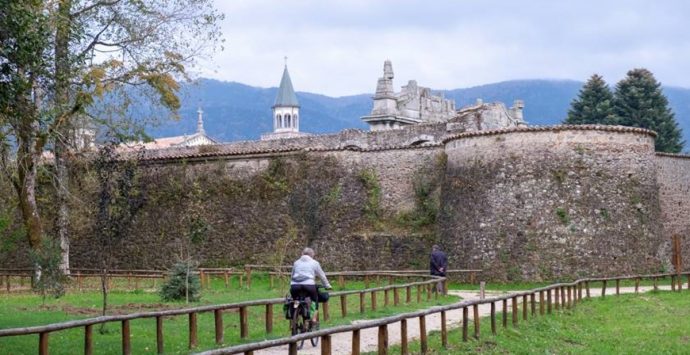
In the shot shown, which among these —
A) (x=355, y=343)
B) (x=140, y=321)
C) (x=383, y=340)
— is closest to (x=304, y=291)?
(x=383, y=340)

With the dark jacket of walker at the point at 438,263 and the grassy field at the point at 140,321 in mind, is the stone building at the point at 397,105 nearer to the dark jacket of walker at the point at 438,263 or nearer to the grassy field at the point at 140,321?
the grassy field at the point at 140,321

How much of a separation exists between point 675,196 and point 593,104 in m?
28.4

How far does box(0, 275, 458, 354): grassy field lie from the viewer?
15078 mm

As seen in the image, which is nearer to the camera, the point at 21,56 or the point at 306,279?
the point at 21,56

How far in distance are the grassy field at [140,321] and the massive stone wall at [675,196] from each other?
11.6 metres

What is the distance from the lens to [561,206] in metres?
30.1

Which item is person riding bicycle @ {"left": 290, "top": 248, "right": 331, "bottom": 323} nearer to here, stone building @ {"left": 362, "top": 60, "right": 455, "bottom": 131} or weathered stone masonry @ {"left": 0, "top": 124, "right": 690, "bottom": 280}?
weathered stone masonry @ {"left": 0, "top": 124, "right": 690, "bottom": 280}

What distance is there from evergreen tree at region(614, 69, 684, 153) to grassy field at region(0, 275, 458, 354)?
34781 millimetres

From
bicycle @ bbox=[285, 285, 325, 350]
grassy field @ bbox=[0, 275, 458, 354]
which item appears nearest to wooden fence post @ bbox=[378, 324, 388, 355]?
bicycle @ bbox=[285, 285, 325, 350]

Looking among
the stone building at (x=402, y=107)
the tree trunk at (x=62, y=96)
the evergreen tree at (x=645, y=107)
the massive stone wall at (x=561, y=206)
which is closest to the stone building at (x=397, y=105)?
the stone building at (x=402, y=107)

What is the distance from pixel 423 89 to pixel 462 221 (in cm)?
2692

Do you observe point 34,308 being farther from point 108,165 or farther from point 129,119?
point 129,119

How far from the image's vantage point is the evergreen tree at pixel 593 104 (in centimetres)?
6038

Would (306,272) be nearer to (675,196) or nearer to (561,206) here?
(561,206)
